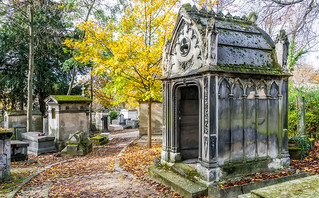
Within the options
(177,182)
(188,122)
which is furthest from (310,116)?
(177,182)

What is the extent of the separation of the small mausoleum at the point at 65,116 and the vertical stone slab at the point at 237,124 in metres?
9.87

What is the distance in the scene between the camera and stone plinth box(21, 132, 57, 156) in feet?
36.4

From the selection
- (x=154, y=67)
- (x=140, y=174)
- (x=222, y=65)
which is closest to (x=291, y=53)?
(x=154, y=67)

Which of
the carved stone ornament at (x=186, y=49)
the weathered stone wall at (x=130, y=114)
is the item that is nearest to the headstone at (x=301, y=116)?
the carved stone ornament at (x=186, y=49)

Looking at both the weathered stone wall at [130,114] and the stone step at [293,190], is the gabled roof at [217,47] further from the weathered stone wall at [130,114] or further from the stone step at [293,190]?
the weathered stone wall at [130,114]

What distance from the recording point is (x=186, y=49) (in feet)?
19.6

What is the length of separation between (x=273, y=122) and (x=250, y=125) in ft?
2.60

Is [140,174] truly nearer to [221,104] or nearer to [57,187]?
[57,187]

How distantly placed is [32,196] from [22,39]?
16.4m

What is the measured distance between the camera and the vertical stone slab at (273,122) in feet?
18.7

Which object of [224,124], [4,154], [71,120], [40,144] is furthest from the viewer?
[71,120]

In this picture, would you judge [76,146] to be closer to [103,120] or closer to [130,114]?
[103,120]

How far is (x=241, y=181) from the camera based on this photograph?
4941 mm

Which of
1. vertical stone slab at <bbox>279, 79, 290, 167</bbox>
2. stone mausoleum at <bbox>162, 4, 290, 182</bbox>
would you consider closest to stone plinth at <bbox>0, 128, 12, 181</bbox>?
stone mausoleum at <bbox>162, 4, 290, 182</bbox>
